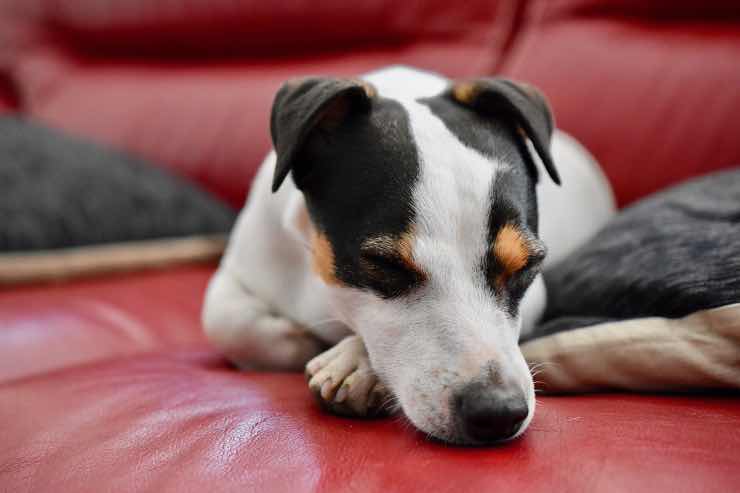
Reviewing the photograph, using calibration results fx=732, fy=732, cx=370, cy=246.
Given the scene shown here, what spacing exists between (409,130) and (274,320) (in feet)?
1.47

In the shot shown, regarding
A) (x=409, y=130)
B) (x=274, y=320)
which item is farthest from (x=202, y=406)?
(x=409, y=130)

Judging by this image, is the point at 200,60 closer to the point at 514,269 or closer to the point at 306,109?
the point at 306,109

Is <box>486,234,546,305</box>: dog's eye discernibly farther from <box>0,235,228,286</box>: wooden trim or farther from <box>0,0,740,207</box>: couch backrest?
<box>0,235,228,286</box>: wooden trim

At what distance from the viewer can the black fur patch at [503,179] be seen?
38.0 inches

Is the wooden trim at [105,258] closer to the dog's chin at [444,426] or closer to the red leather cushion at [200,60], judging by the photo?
the red leather cushion at [200,60]

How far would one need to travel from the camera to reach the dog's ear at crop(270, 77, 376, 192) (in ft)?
3.32

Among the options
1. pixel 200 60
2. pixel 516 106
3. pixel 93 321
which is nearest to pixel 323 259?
pixel 516 106

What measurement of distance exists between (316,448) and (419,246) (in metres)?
0.29

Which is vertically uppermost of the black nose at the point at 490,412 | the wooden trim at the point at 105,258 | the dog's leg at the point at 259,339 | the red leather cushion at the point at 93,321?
the black nose at the point at 490,412

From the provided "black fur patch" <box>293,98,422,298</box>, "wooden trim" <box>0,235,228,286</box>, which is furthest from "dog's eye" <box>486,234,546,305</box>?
"wooden trim" <box>0,235,228,286</box>

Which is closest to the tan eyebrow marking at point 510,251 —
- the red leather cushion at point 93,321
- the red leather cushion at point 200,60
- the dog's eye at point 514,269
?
the dog's eye at point 514,269

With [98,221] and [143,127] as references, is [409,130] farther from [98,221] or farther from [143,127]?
[143,127]

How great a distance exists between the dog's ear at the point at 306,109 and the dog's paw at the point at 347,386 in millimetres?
263

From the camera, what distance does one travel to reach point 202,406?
3.09 feet
